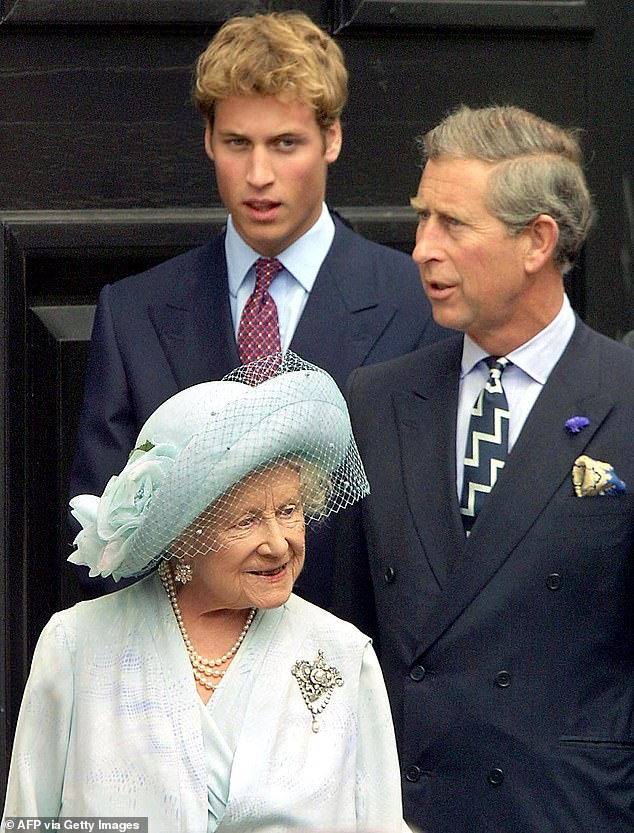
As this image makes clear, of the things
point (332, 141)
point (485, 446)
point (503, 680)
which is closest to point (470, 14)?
point (332, 141)

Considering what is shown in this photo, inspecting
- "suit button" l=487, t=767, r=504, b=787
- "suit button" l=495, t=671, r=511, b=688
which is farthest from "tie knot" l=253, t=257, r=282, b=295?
"suit button" l=487, t=767, r=504, b=787

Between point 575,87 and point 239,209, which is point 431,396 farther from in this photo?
point 575,87

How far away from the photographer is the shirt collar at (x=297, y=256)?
3.88 m

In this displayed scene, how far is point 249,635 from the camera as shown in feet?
9.24

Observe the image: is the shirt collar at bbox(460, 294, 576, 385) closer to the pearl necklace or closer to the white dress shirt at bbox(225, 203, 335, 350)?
the white dress shirt at bbox(225, 203, 335, 350)

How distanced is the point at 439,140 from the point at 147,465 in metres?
1.06

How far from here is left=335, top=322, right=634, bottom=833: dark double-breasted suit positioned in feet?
10.7

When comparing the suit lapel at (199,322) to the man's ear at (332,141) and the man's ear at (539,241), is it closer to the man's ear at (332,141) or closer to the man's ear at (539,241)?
the man's ear at (332,141)

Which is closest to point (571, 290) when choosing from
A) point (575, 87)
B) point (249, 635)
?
point (575, 87)

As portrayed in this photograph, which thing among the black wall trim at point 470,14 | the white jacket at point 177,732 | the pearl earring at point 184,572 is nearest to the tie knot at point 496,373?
the white jacket at point 177,732

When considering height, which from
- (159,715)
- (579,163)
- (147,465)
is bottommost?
(159,715)

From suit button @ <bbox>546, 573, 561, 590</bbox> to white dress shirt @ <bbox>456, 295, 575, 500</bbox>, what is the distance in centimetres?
25

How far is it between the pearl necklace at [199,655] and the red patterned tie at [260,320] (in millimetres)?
1002

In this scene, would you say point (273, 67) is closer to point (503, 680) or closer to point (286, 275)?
point (286, 275)
